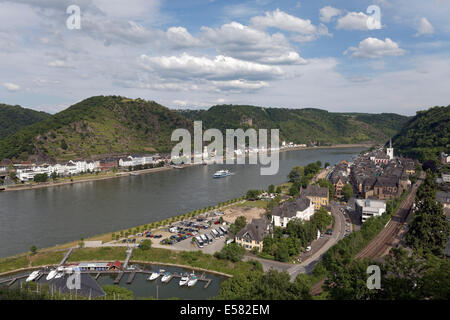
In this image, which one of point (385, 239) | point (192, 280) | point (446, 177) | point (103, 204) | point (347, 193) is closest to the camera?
point (192, 280)

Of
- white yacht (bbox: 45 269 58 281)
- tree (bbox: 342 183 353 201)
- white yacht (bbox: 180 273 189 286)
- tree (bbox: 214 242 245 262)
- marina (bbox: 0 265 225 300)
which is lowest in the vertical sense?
marina (bbox: 0 265 225 300)

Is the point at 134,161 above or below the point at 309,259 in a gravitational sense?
above

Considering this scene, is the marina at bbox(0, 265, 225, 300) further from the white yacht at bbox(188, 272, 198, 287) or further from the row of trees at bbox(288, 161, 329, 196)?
the row of trees at bbox(288, 161, 329, 196)

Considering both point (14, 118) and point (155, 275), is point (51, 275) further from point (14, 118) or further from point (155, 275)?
point (14, 118)

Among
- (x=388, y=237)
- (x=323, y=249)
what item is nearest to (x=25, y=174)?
(x=323, y=249)

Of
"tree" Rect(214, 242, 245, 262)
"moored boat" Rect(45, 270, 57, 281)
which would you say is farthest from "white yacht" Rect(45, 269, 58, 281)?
"tree" Rect(214, 242, 245, 262)

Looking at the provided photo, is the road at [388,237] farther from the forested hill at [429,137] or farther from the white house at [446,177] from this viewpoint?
the forested hill at [429,137]

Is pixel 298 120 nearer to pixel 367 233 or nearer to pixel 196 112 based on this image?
pixel 196 112
